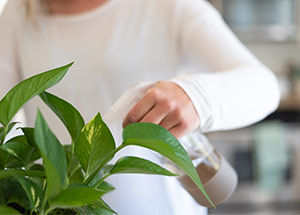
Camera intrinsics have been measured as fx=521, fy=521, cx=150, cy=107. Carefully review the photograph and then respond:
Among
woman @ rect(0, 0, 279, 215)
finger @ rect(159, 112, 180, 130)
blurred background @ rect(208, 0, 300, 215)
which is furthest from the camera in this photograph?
blurred background @ rect(208, 0, 300, 215)

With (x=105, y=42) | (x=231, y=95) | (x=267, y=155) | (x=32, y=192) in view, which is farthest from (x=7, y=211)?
(x=267, y=155)

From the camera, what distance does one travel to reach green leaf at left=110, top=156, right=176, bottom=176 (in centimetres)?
35

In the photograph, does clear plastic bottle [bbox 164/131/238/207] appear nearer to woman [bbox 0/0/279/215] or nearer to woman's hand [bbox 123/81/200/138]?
woman's hand [bbox 123/81/200/138]

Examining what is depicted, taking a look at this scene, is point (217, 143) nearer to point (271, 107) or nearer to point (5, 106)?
point (271, 107)

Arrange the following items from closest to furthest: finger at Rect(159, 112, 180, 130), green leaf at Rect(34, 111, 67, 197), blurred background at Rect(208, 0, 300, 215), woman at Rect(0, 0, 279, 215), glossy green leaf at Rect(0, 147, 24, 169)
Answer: green leaf at Rect(34, 111, 67, 197), glossy green leaf at Rect(0, 147, 24, 169), finger at Rect(159, 112, 180, 130), woman at Rect(0, 0, 279, 215), blurred background at Rect(208, 0, 300, 215)

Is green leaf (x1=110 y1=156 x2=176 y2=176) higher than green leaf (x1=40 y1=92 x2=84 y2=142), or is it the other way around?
green leaf (x1=40 y1=92 x2=84 y2=142)

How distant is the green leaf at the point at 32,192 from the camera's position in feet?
1.07

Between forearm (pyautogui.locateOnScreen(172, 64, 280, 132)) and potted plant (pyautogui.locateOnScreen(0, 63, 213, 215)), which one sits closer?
potted plant (pyautogui.locateOnScreen(0, 63, 213, 215))

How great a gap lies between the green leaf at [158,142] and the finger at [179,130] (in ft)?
0.48

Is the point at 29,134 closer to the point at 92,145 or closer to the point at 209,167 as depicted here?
the point at 92,145

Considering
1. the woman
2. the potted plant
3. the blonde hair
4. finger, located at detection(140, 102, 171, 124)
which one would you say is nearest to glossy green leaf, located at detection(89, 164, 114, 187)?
the potted plant

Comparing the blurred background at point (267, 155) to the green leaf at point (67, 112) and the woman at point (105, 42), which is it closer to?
the woman at point (105, 42)

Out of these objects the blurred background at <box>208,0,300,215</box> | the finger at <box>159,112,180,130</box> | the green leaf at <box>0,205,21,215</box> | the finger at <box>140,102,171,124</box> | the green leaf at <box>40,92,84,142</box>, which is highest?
the green leaf at <box>40,92,84,142</box>

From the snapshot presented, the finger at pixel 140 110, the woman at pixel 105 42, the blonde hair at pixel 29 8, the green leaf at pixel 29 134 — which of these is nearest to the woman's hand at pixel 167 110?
the finger at pixel 140 110
